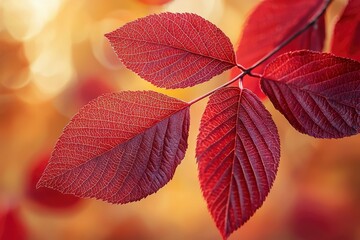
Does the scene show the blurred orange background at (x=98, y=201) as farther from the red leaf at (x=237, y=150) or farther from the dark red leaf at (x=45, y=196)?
the red leaf at (x=237, y=150)

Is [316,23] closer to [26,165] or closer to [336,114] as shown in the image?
[336,114]

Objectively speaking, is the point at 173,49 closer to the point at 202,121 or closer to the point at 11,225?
the point at 202,121

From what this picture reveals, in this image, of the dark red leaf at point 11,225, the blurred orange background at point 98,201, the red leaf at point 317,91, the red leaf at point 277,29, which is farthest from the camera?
the blurred orange background at point 98,201

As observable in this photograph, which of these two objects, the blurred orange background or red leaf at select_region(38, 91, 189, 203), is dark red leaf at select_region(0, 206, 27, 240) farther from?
red leaf at select_region(38, 91, 189, 203)

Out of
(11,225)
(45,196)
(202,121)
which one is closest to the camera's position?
(202,121)

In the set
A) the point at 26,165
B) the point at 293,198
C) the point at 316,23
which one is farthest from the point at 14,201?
the point at 316,23

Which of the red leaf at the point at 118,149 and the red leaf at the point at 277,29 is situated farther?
the red leaf at the point at 277,29

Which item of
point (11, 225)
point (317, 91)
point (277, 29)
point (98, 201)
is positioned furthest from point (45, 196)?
point (317, 91)

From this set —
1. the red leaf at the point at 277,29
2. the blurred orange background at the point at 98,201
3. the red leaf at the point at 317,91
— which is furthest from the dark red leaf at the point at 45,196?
the red leaf at the point at 317,91
